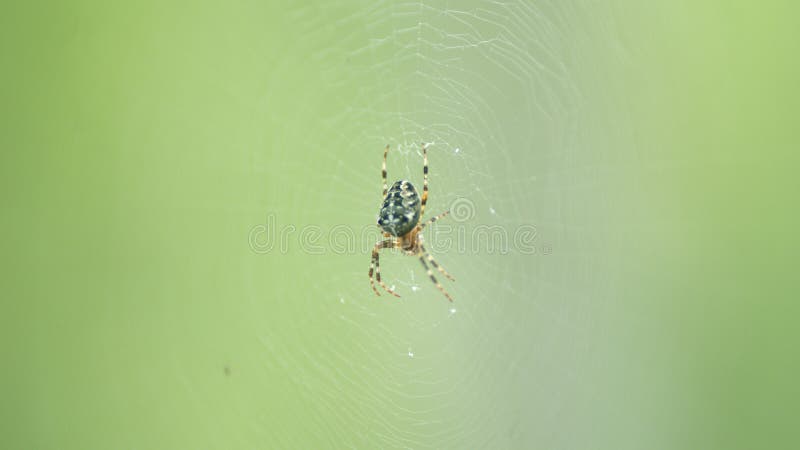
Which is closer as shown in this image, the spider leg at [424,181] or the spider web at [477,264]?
the spider web at [477,264]

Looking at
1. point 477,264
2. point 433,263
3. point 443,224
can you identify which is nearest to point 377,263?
point 433,263

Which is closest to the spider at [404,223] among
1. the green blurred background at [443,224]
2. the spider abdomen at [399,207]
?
the spider abdomen at [399,207]

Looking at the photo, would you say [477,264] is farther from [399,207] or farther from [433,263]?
[399,207]

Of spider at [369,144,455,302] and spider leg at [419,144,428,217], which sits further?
spider leg at [419,144,428,217]

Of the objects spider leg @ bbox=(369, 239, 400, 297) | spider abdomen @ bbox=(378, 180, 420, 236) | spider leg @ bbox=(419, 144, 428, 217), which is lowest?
spider leg @ bbox=(369, 239, 400, 297)

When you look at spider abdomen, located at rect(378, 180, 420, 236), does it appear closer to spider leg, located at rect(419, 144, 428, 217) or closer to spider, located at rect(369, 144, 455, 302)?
spider, located at rect(369, 144, 455, 302)

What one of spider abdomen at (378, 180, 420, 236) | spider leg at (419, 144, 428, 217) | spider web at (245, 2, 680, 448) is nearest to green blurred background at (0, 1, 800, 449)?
spider web at (245, 2, 680, 448)

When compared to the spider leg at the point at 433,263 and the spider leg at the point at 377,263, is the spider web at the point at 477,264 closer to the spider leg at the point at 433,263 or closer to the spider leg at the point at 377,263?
the spider leg at the point at 433,263

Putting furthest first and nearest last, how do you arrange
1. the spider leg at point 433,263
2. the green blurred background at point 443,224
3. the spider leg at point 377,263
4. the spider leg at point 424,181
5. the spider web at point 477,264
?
the spider leg at point 377,263 → the spider leg at point 433,263 → the spider leg at point 424,181 → the spider web at point 477,264 → the green blurred background at point 443,224
